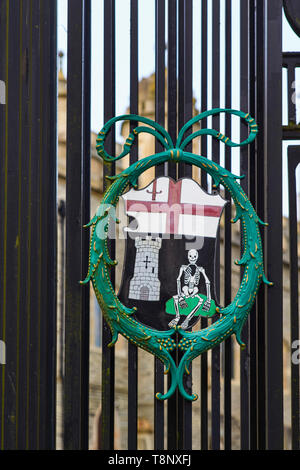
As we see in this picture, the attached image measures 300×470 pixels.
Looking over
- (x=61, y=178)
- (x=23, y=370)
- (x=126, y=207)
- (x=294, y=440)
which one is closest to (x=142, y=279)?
(x=126, y=207)

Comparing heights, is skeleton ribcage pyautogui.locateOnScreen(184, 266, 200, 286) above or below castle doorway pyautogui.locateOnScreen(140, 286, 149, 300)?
above

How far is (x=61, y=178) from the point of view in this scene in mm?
20625

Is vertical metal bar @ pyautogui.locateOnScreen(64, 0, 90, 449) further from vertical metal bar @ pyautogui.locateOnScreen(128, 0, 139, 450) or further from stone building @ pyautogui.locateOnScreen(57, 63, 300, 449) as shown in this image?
stone building @ pyautogui.locateOnScreen(57, 63, 300, 449)

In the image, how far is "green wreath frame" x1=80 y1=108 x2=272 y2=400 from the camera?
16.5 ft

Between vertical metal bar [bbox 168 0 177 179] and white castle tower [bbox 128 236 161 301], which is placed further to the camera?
vertical metal bar [bbox 168 0 177 179]

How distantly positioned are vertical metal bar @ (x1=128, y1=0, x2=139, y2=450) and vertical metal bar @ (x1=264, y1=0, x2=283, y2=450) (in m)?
0.65

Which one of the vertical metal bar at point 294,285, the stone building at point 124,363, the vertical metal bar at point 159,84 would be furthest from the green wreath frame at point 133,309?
the stone building at point 124,363

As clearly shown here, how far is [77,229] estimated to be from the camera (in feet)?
16.8

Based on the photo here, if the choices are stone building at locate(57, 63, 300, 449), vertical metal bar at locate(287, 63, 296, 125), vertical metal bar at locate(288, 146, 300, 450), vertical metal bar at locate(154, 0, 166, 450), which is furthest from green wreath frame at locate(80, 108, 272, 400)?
stone building at locate(57, 63, 300, 449)

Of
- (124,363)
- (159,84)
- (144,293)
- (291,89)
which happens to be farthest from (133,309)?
(124,363)

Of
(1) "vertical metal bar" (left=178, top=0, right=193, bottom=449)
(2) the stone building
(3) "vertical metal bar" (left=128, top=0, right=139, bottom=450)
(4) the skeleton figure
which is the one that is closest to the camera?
(3) "vertical metal bar" (left=128, top=0, right=139, bottom=450)

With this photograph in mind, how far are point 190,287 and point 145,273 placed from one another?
236 mm

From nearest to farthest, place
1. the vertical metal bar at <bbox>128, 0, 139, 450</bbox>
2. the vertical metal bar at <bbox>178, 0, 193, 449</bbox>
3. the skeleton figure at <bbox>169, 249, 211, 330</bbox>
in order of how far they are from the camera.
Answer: the vertical metal bar at <bbox>128, 0, 139, 450</bbox>
the skeleton figure at <bbox>169, 249, 211, 330</bbox>
the vertical metal bar at <bbox>178, 0, 193, 449</bbox>

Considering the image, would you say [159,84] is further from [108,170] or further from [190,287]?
[190,287]
